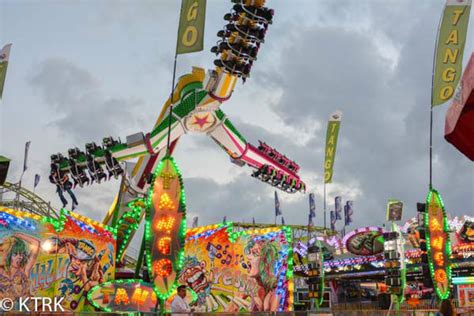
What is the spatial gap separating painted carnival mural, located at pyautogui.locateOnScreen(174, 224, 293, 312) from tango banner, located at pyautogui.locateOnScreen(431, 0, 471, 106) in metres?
11.4

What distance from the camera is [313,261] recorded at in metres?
29.5

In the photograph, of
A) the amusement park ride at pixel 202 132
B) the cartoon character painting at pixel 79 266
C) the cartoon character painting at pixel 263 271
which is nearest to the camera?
the amusement park ride at pixel 202 132

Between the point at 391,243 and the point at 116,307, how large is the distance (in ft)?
37.7

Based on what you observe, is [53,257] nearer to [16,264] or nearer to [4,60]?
[16,264]

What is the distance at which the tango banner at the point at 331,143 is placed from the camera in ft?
106

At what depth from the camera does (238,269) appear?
1038 inches

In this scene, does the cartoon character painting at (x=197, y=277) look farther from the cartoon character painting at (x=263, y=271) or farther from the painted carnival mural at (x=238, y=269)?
the cartoon character painting at (x=263, y=271)

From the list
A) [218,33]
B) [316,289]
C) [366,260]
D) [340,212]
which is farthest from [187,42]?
[340,212]

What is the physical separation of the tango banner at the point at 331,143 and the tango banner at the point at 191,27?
15.0 m

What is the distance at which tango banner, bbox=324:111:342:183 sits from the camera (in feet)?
106

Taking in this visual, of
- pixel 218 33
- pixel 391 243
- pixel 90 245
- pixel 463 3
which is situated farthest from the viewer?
pixel 391 243

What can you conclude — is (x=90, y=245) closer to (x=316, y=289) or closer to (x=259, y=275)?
(x=259, y=275)

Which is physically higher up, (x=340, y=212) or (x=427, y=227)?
(x=340, y=212)

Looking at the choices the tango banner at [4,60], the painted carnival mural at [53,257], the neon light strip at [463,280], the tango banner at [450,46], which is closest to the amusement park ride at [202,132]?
the painted carnival mural at [53,257]
